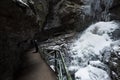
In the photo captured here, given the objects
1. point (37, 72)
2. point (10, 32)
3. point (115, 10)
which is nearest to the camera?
point (10, 32)

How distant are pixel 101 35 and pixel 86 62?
9.91 ft

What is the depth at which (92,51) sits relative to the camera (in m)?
11.0

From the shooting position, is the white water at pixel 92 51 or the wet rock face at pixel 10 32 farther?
the white water at pixel 92 51

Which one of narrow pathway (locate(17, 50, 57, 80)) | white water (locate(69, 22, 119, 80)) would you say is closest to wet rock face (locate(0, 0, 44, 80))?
narrow pathway (locate(17, 50, 57, 80))

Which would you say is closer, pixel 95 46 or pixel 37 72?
pixel 37 72

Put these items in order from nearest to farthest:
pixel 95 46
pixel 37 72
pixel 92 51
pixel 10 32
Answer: pixel 10 32
pixel 37 72
pixel 92 51
pixel 95 46

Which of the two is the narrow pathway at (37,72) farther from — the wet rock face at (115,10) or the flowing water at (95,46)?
the wet rock face at (115,10)

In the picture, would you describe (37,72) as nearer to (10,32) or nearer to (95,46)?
(10,32)

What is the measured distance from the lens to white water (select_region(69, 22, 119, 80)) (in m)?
8.78

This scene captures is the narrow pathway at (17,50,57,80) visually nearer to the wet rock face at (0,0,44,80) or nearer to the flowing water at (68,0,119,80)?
the wet rock face at (0,0,44,80)

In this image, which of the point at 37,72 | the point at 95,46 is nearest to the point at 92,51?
the point at 95,46

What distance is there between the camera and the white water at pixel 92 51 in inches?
346

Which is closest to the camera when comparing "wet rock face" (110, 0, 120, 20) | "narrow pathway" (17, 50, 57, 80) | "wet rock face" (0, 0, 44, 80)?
"wet rock face" (0, 0, 44, 80)

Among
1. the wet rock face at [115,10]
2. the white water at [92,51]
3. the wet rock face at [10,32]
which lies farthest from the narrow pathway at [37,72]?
the wet rock face at [115,10]
